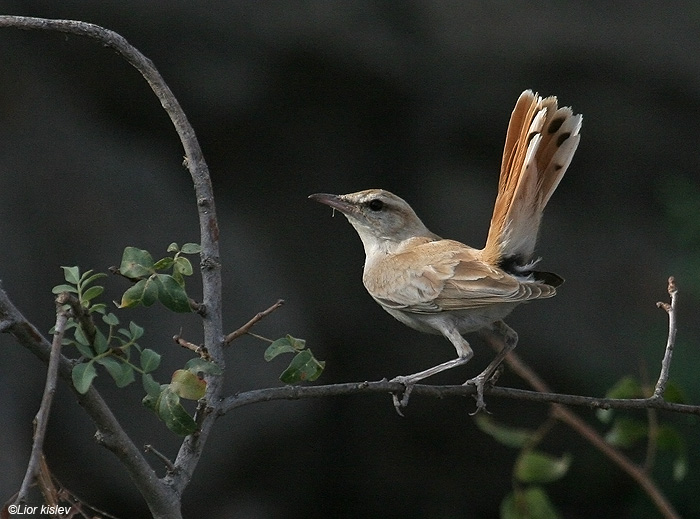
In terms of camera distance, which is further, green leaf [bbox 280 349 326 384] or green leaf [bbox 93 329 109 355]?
green leaf [bbox 280 349 326 384]

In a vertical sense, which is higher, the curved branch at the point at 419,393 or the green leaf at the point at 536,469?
the curved branch at the point at 419,393

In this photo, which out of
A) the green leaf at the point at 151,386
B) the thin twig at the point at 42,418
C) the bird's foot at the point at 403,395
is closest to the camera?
the thin twig at the point at 42,418

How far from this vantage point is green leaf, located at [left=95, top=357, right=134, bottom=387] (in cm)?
142

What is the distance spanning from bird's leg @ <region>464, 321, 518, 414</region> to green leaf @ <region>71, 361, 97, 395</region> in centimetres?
114

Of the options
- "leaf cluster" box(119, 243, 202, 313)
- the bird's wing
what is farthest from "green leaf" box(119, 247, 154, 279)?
the bird's wing

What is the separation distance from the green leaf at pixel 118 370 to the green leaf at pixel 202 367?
12 cm

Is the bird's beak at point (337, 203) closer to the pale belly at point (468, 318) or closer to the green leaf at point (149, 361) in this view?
the pale belly at point (468, 318)

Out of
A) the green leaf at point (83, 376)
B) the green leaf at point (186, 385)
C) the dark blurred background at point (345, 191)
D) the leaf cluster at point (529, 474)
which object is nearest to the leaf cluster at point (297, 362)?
the green leaf at point (186, 385)

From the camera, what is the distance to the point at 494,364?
2.68 m

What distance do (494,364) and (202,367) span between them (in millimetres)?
1323

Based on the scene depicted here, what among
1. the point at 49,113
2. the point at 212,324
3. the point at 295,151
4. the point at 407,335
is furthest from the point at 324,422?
the point at 212,324

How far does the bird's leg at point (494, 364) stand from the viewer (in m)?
2.37

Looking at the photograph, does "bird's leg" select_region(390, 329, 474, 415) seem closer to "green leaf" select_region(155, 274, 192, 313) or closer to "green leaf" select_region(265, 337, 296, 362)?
"green leaf" select_region(265, 337, 296, 362)

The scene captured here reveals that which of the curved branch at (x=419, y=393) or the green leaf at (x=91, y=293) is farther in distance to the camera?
the curved branch at (x=419, y=393)
